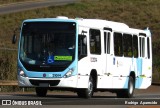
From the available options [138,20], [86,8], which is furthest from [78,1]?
[138,20]

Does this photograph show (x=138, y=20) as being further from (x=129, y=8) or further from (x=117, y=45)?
(x=117, y=45)

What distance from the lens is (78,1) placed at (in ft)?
259

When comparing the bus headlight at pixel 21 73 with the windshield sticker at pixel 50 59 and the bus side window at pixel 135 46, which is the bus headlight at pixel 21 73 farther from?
→ the bus side window at pixel 135 46

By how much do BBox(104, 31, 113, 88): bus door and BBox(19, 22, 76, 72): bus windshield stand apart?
2.58m

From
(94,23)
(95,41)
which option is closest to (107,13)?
(94,23)

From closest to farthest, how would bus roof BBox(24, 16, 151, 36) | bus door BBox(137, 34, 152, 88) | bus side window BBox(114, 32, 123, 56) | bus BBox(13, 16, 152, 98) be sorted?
bus BBox(13, 16, 152, 98), bus roof BBox(24, 16, 151, 36), bus side window BBox(114, 32, 123, 56), bus door BBox(137, 34, 152, 88)

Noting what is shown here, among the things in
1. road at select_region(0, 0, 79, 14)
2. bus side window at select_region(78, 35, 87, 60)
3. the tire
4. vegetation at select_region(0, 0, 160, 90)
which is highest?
road at select_region(0, 0, 79, 14)

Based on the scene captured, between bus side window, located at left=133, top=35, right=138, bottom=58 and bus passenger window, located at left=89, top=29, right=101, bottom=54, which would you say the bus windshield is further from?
bus side window, located at left=133, top=35, right=138, bottom=58

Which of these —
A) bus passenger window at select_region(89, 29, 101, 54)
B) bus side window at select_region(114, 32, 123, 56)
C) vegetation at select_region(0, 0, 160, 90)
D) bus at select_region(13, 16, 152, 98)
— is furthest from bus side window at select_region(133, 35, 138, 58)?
vegetation at select_region(0, 0, 160, 90)

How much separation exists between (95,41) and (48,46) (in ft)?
6.88

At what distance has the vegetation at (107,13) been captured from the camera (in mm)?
63312

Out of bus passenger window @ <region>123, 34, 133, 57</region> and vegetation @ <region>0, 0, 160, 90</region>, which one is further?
vegetation @ <region>0, 0, 160, 90</region>

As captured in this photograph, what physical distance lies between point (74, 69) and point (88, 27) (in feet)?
6.94

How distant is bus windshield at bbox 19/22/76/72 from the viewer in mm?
27172
